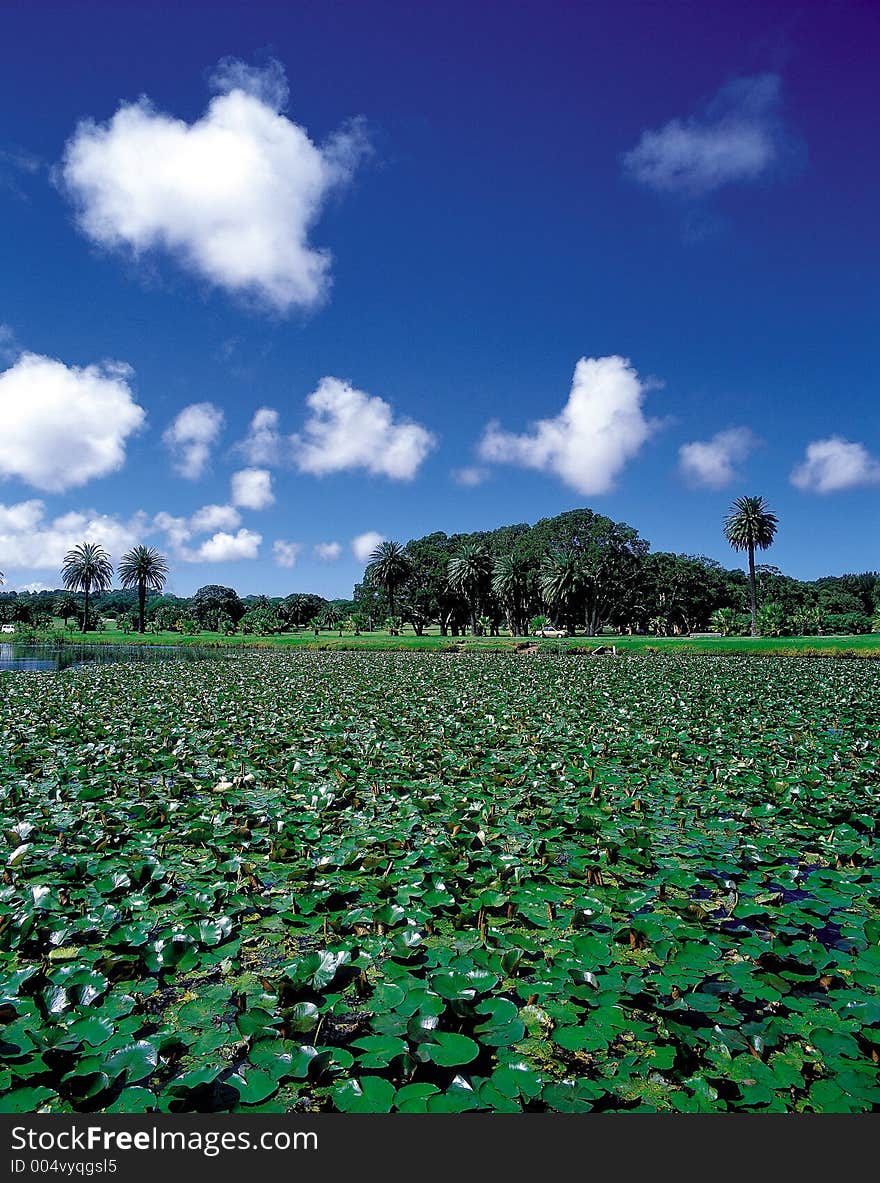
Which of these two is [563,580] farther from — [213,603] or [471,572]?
[213,603]

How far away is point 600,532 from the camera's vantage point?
72875 mm

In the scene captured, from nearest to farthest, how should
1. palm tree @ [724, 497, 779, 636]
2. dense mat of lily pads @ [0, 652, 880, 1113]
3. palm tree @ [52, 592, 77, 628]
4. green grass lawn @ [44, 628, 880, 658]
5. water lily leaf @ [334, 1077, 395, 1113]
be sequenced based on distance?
water lily leaf @ [334, 1077, 395, 1113], dense mat of lily pads @ [0, 652, 880, 1113], green grass lawn @ [44, 628, 880, 658], palm tree @ [724, 497, 779, 636], palm tree @ [52, 592, 77, 628]

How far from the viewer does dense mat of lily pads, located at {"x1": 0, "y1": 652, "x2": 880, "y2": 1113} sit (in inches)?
102

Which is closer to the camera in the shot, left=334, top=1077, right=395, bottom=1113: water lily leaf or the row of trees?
left=334, top=1077, right=395, bottom=1113: water lily leaf

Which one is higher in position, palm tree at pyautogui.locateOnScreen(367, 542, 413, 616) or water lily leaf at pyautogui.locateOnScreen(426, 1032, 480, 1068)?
palm tree at pyautogui.locateOnScreen(367, 542, 413, 616)

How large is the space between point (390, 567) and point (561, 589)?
66.3 feet

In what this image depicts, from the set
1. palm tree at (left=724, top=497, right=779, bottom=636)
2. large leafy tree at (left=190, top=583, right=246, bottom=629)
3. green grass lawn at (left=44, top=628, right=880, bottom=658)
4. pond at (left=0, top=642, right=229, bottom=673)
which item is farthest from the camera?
large leafy tree at (left=190, top=583, right=246, bottom=629)

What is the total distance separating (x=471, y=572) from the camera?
71812 mm

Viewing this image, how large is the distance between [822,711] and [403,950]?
45.2 feet

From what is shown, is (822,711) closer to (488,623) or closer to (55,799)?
(55,799)

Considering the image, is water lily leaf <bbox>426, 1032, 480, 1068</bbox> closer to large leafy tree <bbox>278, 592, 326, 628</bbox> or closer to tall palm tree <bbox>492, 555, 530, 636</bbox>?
tall palm tree <bbox>492, 555, 530, 636</bbox>

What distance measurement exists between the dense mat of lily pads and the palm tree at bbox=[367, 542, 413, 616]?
65.2 metres

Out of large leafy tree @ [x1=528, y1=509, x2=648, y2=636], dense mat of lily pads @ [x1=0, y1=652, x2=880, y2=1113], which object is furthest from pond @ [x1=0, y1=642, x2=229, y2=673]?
large leafy tree @ [x1=528, y1=509, x2=648, y2=636]

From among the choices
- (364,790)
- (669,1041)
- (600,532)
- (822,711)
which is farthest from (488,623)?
(669,1041)
